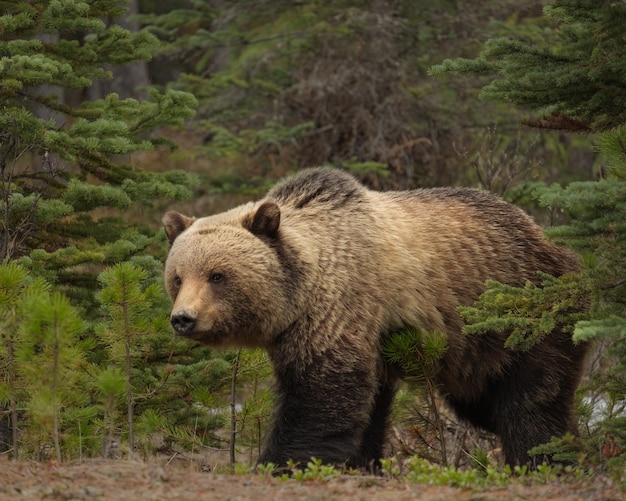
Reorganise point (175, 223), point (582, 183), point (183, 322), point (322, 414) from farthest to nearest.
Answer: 1. point (175, 223)
2. point (322, 414)
3. point (183, 322)
4. point (582, 183)

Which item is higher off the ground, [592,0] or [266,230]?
[592,0]

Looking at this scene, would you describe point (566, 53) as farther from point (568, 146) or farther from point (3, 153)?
point (568, 146)

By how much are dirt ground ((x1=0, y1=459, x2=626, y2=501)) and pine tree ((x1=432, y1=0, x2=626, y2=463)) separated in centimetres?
78

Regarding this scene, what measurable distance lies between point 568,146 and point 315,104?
5528 mm

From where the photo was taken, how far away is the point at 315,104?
16.4 m

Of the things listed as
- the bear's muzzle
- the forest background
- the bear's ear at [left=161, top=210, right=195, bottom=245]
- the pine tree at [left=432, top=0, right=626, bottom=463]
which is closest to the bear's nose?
the bear's muzzle

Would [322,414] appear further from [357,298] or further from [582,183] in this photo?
[582,183]

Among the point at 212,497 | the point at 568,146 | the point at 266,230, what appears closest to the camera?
the point at 212,497

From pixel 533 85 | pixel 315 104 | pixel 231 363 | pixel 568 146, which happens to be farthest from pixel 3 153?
pixel 568 146

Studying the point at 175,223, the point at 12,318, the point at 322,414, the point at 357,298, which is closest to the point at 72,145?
the point at 175,223

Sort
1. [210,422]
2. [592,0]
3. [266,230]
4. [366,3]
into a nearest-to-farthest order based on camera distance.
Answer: [592,0] < [266,230] < [210,422] < [366,3]

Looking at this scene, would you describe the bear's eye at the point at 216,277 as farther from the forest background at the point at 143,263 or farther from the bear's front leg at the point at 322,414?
the bear's front leg at the point at 322,414

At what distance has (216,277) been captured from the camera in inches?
250

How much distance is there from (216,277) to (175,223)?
2.52ft
